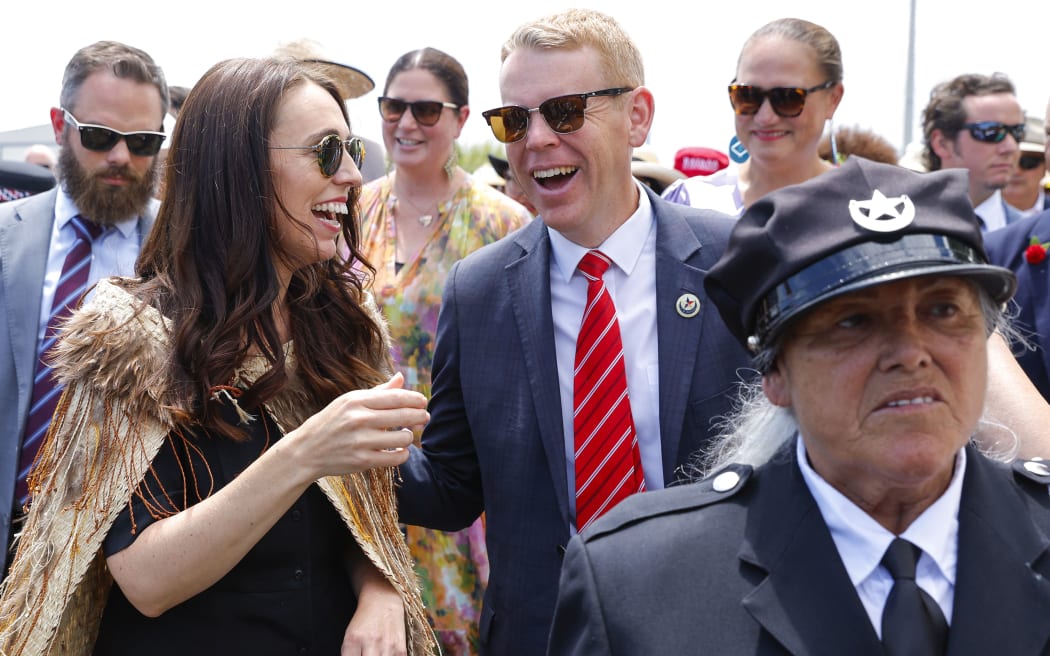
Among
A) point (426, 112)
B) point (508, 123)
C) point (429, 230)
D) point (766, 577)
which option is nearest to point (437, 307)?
point (429, 230)

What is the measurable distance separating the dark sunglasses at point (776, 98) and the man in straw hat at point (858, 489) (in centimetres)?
283

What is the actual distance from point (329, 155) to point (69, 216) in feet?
7.07

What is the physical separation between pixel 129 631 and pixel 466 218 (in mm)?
2966

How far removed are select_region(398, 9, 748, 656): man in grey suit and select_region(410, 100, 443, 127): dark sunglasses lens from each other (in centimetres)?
221

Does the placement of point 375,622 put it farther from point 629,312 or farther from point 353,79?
point 353,79

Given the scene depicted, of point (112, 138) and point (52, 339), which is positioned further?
point (112, 138)

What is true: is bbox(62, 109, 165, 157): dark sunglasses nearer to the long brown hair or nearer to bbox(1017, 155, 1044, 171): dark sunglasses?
the long brown hair

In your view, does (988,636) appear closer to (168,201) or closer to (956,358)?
(956,358)

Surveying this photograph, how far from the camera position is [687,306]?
304cm

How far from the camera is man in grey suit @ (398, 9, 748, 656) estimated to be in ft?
9.82

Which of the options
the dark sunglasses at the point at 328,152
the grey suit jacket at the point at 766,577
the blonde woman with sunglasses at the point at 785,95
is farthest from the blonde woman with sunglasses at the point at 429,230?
the grey suit jacket at the point at 766,577

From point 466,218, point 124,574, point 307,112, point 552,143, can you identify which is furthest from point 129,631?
point 466,218

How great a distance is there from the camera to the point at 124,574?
8.48 feet

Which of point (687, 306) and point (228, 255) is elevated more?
point (228, 255)
